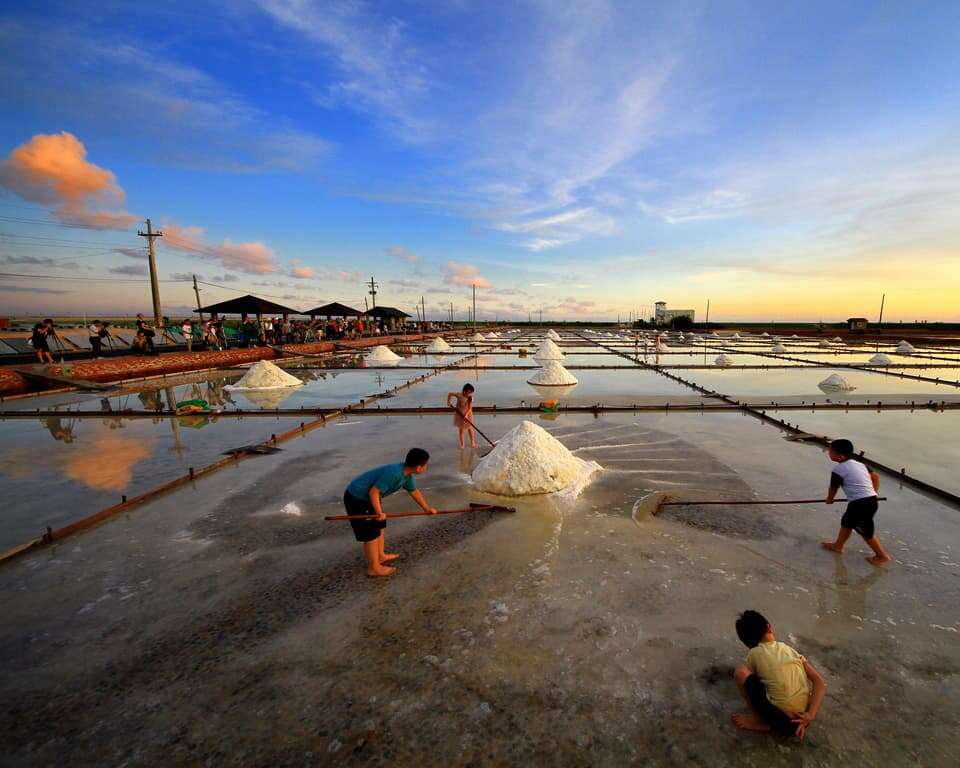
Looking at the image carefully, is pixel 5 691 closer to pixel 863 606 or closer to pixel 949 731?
pixel 949 731

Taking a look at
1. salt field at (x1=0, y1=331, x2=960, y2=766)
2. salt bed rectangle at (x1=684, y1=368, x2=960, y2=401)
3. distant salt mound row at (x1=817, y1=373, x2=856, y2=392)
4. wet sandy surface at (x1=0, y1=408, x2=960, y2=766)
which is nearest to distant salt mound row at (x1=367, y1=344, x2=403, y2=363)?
salt bed rectangle at (x1=684, y1=368, x2=960, y2=401)

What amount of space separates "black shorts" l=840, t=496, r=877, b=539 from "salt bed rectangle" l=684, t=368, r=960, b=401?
964 centimetres

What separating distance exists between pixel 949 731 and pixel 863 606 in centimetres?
110

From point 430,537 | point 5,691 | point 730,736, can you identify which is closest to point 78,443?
point 5,691

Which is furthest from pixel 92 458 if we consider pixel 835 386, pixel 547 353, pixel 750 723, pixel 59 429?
pixel 835 386

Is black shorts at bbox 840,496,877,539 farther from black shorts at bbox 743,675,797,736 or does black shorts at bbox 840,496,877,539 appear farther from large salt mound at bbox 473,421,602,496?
large salt mound at bbox 473,421,602,496

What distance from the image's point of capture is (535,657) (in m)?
2.85

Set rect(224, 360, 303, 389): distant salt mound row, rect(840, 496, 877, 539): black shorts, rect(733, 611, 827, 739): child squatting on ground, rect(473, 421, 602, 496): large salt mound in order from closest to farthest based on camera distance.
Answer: rect(733, 611, 827, 739): child squatting on ground, rect(840, 496, 877, 539): black shorts, rect(473, 421, 602, 496): large salt mound, rect(224, 360, 303, 389): distant salt mound row

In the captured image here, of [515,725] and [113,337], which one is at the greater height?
[113,337]

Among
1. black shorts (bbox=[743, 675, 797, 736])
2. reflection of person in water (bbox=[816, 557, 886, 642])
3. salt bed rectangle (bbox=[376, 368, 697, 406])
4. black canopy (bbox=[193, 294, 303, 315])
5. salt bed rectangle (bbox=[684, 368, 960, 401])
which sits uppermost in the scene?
black canopy (bbox=[193, 294, 303, 315])

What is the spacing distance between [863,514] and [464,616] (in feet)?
11.6

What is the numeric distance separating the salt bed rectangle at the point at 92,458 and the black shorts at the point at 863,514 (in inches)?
286

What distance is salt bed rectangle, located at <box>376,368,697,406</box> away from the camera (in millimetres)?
12133

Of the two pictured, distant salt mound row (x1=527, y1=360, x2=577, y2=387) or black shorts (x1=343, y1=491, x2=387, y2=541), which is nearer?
black shorts (x1=343, y1=491, x2=387, y2=541)
